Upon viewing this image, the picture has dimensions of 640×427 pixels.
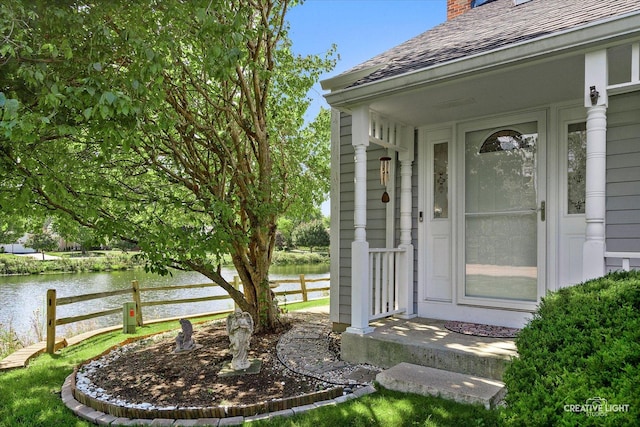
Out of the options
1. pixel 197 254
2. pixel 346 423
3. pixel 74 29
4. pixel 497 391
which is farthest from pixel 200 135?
pixel 497 391

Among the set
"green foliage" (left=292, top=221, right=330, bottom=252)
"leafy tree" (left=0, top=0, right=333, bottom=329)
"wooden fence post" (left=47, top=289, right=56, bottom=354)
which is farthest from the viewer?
"green foliage" (left=292, top=221, right=330, bottom=252)

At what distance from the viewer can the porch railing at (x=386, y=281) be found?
4.41 meters

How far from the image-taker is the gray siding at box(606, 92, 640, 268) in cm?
358

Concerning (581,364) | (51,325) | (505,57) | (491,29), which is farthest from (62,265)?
(581,364)

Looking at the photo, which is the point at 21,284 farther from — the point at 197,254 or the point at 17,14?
the point at 17,14

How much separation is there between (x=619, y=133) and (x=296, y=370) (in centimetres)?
369

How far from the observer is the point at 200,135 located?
18.3ft

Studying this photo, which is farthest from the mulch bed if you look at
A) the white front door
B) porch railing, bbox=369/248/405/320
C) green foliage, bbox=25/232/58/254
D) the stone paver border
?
green foliage, bbox=25/232/58/254

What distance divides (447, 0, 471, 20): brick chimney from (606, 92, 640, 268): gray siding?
11.9 ft

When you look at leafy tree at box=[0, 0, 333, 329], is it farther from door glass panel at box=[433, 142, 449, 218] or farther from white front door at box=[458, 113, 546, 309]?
white front door at box=[458, 113, 546, 309]

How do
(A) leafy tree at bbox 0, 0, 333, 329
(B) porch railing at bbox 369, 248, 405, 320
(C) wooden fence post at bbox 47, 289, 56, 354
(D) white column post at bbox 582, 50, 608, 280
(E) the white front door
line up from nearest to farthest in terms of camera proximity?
(D) white column post at bbox 582, 50, 608, 280
(A) leafy tree at bbox 0, 0, 333, 329
(E) the white front door
(B) porch railing at bbox 369, 248, 405, 320
(C) wooden fence post at bbox 47, 289, 56, 354

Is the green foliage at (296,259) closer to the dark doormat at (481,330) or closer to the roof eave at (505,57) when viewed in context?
the dark doormat at (481,330)

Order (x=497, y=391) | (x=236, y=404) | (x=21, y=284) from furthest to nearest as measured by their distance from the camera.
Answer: (x=21, y=284) → (x=236, y=404) → (x=497, y=391)

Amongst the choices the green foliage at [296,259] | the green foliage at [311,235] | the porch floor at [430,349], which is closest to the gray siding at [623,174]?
the porch floor at [430,349]
